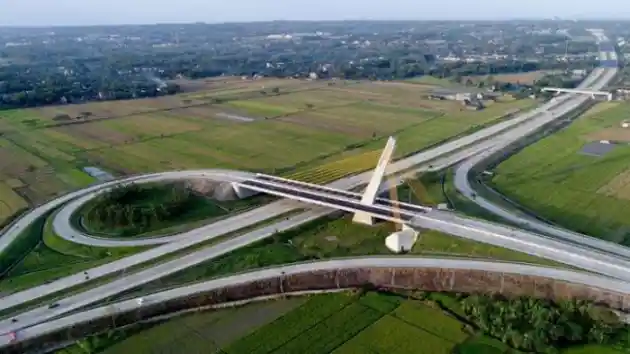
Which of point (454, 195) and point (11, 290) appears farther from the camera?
point (454, 195)

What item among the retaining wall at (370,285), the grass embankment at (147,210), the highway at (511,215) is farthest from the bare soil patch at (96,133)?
the retaining wall at (370,285)

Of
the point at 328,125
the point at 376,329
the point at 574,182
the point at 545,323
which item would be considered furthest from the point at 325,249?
the point at 328,125

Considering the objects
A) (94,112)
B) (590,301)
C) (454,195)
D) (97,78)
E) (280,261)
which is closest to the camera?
(590,301)

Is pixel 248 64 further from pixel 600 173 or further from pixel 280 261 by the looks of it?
pixel 280 261

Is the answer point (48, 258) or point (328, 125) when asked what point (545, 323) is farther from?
point (328, 125)

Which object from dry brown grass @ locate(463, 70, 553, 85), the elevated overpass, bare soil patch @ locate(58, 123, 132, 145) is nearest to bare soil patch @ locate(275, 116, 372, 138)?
bare soil patch @ locate(58, 123, 132, 145)

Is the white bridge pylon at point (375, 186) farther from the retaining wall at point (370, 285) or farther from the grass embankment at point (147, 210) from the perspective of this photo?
the grass embankment at point (147, 210)

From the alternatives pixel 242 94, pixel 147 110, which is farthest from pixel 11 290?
pixel 242 94
